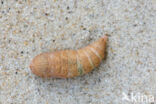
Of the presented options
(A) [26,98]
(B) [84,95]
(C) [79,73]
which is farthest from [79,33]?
(A) [26,98]

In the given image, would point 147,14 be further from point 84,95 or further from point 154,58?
point 84,95

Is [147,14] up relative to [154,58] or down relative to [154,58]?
up

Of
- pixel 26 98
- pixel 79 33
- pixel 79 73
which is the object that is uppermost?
pixel 79 33
